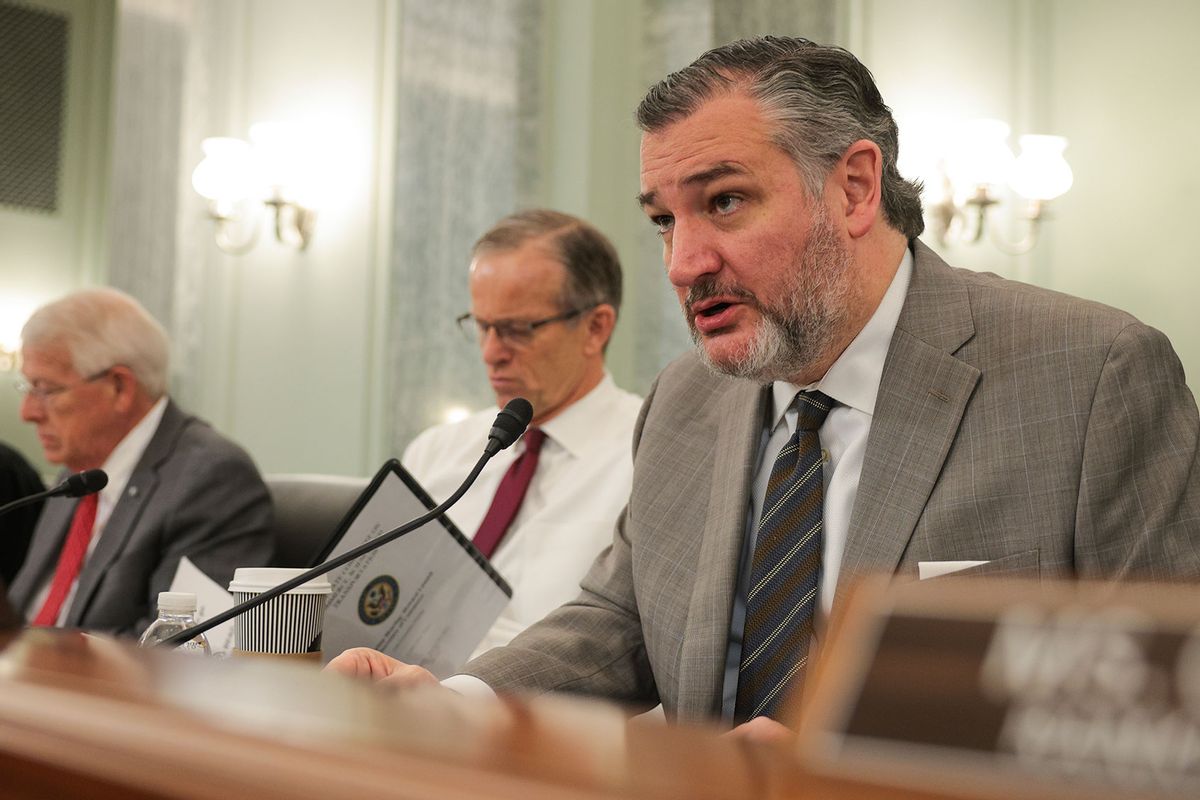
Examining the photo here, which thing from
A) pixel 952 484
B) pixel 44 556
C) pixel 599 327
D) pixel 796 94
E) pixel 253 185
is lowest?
pixel 44 556

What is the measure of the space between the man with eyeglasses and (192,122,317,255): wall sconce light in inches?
88.7

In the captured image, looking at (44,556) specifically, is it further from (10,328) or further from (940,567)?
(10,328)

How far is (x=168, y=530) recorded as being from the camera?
8.46ft

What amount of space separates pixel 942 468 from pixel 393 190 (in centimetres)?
345

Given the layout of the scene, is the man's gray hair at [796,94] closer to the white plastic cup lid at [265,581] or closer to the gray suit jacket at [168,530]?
the white plastic cup lid at [265,581]

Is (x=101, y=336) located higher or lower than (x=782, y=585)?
higher

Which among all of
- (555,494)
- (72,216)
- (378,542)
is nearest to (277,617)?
(378,542)

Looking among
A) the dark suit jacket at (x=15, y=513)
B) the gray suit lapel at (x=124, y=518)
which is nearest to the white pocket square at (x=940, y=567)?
the gray suit lapel at (x=124, y=518)

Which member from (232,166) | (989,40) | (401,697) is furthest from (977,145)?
(401,697)

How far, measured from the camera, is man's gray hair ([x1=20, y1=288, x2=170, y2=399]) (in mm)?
2879

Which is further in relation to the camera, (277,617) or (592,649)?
(592,649)

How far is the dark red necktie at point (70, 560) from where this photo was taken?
262 cm

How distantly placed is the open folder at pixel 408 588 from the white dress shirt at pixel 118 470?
119cm

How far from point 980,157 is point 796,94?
2.88 metres
